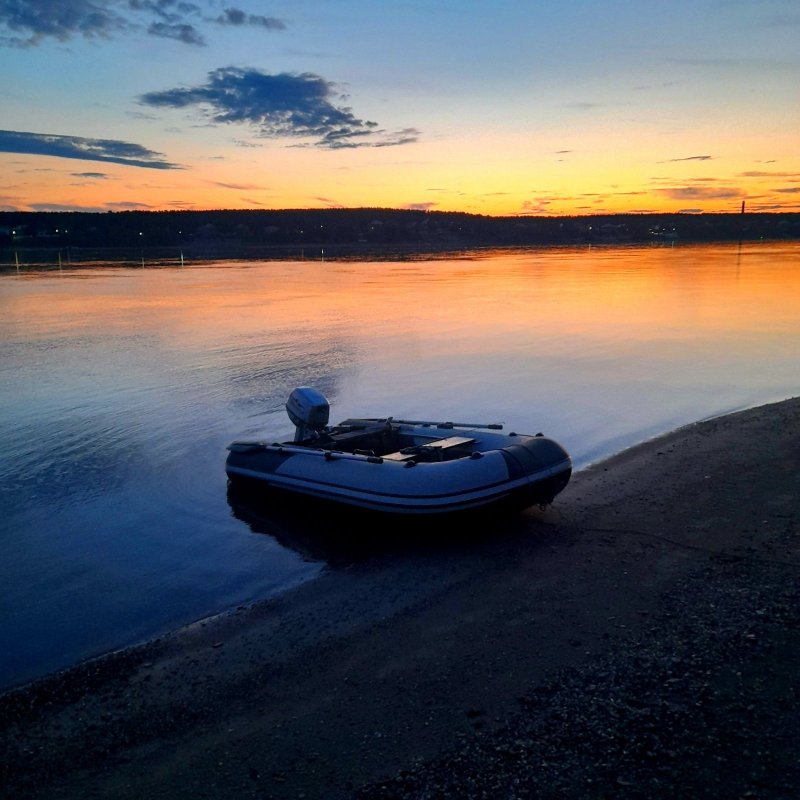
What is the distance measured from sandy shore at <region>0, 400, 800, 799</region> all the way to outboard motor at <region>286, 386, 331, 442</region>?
231cm

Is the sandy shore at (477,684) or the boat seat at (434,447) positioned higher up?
the boat seat at (434,447)

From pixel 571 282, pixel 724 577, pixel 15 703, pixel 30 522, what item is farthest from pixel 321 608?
pixel 571 282

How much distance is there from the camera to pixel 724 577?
19.1 feet

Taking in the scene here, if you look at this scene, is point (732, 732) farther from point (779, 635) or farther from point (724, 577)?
point (724, 577)

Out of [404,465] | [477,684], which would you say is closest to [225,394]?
[404,465]

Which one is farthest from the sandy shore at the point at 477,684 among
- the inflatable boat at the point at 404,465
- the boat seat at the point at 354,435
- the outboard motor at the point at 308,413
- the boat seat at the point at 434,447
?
the outboard motor at the point at 308,413

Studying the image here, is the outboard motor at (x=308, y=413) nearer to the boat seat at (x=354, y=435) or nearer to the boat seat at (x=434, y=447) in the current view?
the boat seat at (x=354, y=435)

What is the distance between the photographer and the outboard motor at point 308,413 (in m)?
9.05

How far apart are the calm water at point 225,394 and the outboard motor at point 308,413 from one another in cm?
139

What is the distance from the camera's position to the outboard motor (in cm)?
905

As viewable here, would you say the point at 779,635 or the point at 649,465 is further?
the point at 649,465

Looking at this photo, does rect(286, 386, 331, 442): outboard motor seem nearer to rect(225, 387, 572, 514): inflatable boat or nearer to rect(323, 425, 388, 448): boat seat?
rect(225, 387, 572, 514): inflatable boat

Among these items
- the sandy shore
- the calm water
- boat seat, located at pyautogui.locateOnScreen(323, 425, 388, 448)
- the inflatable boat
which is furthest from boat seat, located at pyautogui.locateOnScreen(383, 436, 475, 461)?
the calm water

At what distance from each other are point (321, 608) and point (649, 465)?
5.19 metres
